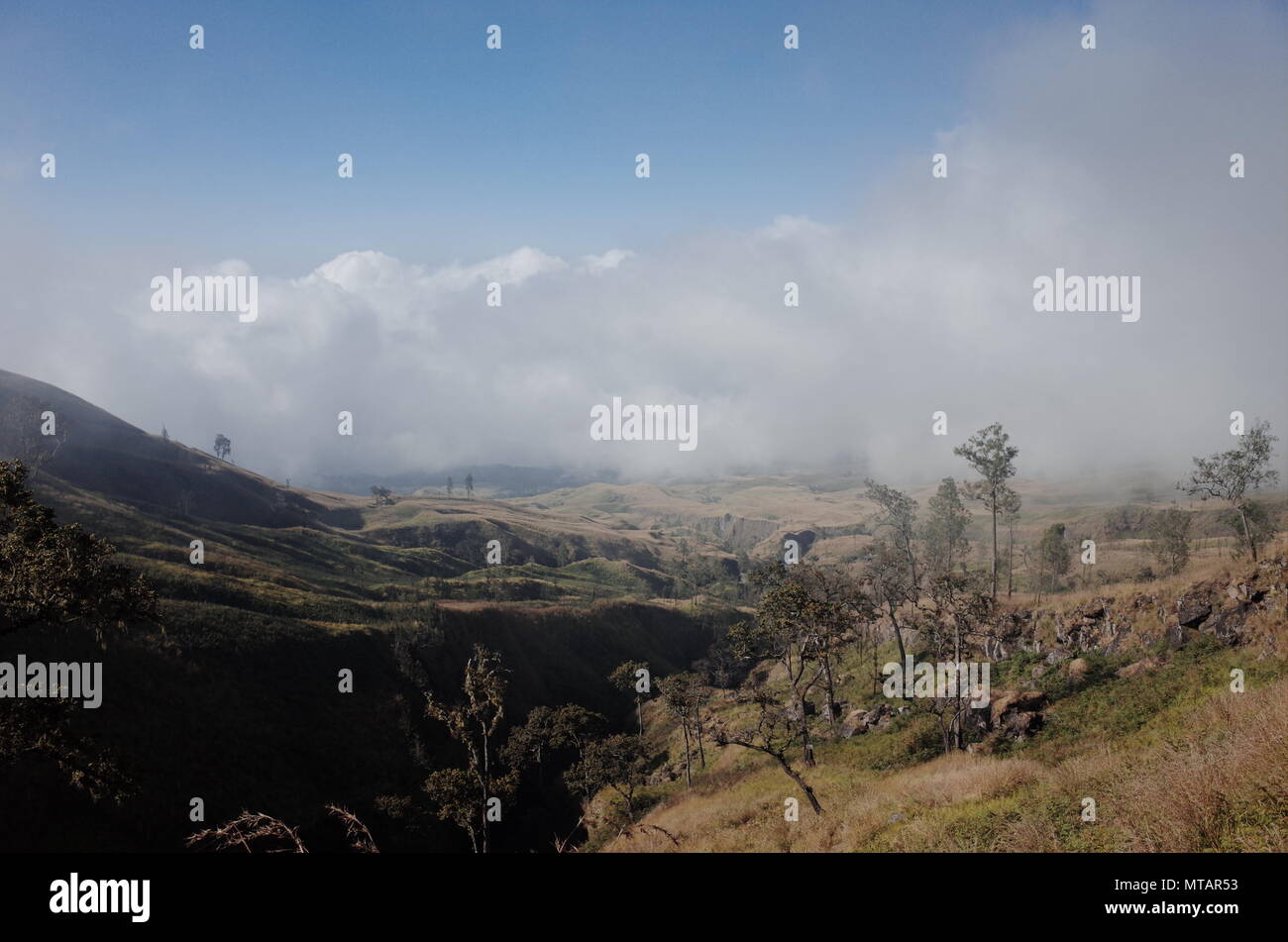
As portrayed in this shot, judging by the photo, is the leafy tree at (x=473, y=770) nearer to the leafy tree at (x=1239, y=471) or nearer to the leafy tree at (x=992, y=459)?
the leafy tree at (x=992, y=459)

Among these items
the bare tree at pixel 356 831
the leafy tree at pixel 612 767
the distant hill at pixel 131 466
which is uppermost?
the distant hill at pixel 131 466

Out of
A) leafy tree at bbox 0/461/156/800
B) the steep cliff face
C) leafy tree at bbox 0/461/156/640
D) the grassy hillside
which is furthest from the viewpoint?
the steep cliff face

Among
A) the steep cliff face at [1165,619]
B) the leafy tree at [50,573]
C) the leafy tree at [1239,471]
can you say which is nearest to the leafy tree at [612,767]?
the steep cliff face at [1165,619]

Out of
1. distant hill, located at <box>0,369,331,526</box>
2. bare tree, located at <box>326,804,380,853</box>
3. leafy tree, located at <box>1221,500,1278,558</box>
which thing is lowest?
bare tree, located at <box>326,804,380,853</box>

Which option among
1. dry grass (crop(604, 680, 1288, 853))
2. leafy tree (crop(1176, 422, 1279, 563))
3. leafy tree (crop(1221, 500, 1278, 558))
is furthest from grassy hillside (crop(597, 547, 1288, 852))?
leafy tree (crop(1221, 500, 1278, 558))

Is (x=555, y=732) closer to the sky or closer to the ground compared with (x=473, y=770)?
closer to the ground

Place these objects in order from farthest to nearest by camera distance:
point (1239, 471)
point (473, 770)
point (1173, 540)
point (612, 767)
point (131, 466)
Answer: point (131, 466), point (1173, 540), point (1239, 471), point (612, 767), point (473, 770)

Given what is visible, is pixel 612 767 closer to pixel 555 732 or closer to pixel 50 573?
pixel 555 732

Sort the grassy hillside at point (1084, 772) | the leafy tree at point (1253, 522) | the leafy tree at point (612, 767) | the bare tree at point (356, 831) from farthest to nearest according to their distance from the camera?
the leafy tree at point (1253, 522), the leafy tree at point (612, 767), the grassy hillside at point (1084, 772), the bare tree at point (356, 831)

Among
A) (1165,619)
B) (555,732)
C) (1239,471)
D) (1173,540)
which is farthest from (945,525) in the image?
(555,732)

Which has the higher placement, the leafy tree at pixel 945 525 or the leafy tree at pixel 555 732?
the leafy tree at pixel 945 525

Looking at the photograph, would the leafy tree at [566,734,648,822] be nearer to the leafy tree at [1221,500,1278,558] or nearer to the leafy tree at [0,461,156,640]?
the leafy tree at [0,461,156,640]
